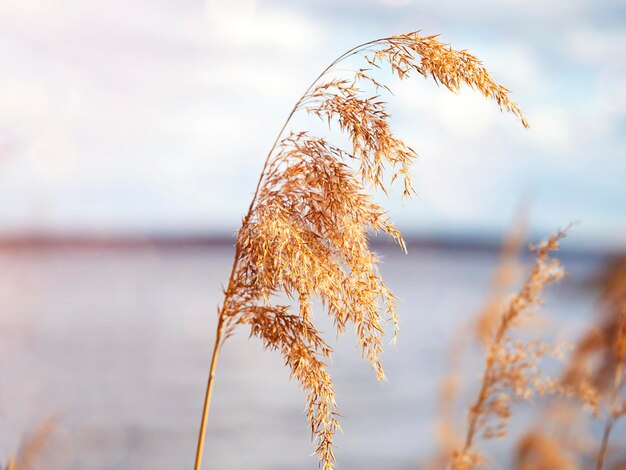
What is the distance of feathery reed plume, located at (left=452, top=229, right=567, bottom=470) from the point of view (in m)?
3.10

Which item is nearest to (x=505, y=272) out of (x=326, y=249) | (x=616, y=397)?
(x=616, y=397)

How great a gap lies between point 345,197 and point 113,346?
29.3m

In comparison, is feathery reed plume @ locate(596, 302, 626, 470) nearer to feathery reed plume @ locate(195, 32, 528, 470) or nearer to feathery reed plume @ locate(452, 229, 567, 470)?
feathery reed plume @ locate(452, 229, 567, 470)

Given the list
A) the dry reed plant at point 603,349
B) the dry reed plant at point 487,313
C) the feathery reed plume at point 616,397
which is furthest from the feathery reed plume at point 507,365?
the dry reed plant at point 487,313

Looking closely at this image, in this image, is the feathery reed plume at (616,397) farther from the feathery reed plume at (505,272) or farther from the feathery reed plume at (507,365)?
the feathery reed plume at (505,272)

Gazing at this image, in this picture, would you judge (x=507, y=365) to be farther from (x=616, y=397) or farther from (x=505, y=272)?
(x=505, y=272)

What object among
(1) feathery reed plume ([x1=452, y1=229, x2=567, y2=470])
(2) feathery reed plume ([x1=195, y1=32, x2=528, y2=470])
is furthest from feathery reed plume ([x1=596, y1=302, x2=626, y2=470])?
(2) feathery reed plume ([x1=195, y1=32, x2=528, y2=470])

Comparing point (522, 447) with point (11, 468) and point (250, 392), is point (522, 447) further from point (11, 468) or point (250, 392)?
point (250, 392)

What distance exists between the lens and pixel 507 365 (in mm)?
3154

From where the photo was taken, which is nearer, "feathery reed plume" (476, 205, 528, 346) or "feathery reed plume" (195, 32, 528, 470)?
"feathery reed plume" (195, 32, 528, 470)

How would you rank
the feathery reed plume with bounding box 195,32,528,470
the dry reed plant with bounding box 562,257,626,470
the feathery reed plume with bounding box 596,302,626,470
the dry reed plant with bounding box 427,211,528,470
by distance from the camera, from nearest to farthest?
the feathery reed plume with bounding box 195,32,528,470 → the feathery reed plume with bounding box 596,302,626,470 → the dry reed plant with bounding box 562,257,626,470 → the dry reed plant with bounding box 427,211,528,470

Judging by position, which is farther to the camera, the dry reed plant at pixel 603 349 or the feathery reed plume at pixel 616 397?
the dry reed plant at pixel 603 349

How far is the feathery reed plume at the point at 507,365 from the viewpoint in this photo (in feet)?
10.2

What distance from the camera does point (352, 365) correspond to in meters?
26.4
